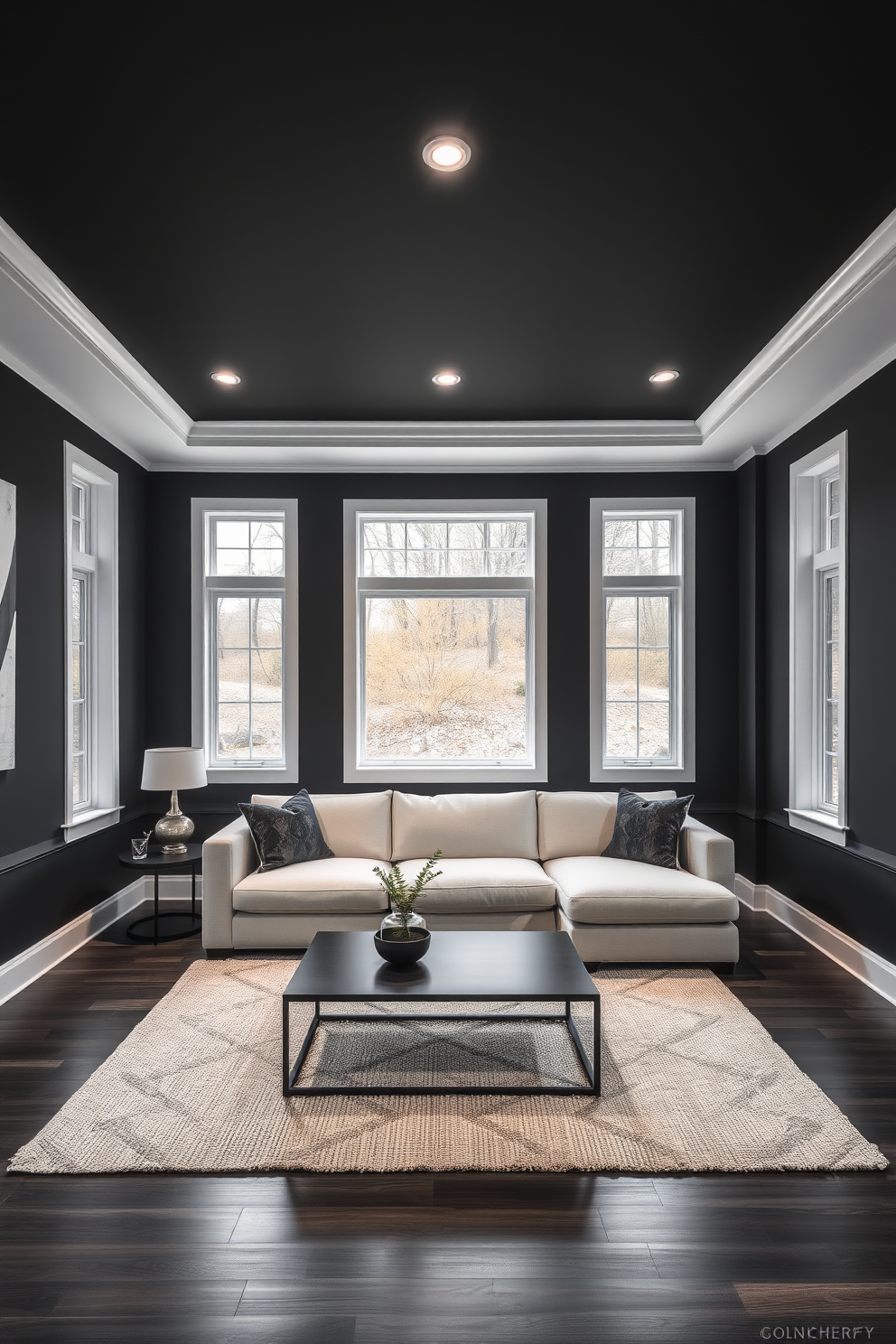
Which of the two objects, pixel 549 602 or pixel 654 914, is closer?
pixel 654 914

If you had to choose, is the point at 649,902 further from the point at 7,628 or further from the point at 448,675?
the point at 7,628

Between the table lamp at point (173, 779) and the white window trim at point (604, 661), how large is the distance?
2523 millimetres

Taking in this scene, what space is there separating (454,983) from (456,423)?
10.8 feet

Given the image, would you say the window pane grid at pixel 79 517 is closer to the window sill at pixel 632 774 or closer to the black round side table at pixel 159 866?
the black round side table at pixel 159 866

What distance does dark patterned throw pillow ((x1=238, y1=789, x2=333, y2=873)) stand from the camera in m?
4.32

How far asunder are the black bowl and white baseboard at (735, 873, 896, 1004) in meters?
2.14

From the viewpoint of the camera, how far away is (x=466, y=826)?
4656 mm

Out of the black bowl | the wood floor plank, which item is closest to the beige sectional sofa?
the black bowl

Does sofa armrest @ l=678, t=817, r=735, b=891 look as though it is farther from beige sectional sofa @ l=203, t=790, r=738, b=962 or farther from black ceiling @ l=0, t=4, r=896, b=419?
black ceiling @ l=0, t=4, r=896, b=419

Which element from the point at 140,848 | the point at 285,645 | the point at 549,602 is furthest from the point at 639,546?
the point at 140,848

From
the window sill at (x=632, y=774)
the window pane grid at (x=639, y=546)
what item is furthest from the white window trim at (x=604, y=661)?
the window pane grid at (x=639, y=546)

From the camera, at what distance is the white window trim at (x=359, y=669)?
207 inches

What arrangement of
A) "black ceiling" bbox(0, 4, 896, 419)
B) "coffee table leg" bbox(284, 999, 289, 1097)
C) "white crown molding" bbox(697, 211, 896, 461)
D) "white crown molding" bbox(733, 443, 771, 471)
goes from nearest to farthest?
1. "black ceiling" bbox(0, 4, 896, 419)
2. "coffee table leg" bbox(284, 999, 289, 1097)
3. "white crown molding" bbox(697, 211, 896, 461)
4. "white crown molding" bbox(733, 443, 771, 471)

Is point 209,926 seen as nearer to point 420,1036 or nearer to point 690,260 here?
point 420,1036
